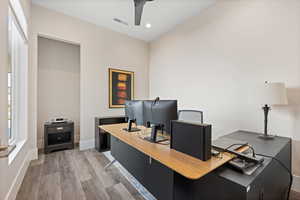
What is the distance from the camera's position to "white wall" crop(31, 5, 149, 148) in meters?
2.85

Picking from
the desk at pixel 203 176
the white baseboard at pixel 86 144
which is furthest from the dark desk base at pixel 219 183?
the white baseboard at pixel 86 144

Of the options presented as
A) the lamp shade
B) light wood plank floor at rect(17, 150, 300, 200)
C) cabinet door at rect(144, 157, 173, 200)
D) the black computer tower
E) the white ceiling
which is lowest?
light wood plank floor at rect(17, 150, 300, 200)

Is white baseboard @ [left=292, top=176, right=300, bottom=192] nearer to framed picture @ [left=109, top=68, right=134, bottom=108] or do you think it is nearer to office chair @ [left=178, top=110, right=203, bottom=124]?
office chair @ [left=178, top=110, right=203, bottom=124]

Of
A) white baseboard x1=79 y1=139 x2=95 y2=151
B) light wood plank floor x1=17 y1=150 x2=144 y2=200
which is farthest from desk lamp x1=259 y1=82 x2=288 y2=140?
white baseboard x1=79 y1=139 x2=95 y2=151

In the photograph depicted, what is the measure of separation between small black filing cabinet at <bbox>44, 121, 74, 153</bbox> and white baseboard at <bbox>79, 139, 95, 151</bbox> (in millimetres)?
229

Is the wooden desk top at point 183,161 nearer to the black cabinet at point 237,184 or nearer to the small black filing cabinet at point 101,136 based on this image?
the black cabinet at point 237,184

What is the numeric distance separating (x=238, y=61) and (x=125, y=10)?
2506 millimetres

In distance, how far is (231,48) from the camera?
256 centimetres

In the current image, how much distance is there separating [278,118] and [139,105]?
2072 millimetres

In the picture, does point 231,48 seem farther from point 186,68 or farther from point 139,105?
point 139,105

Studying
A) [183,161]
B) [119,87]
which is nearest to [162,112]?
[183,161]

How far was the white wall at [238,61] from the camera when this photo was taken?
1.95 meters

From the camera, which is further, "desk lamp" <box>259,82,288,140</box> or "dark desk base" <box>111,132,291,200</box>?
"desk lamp" <box>259,82,288,140</box>

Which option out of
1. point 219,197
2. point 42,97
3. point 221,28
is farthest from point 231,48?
point 42,97
